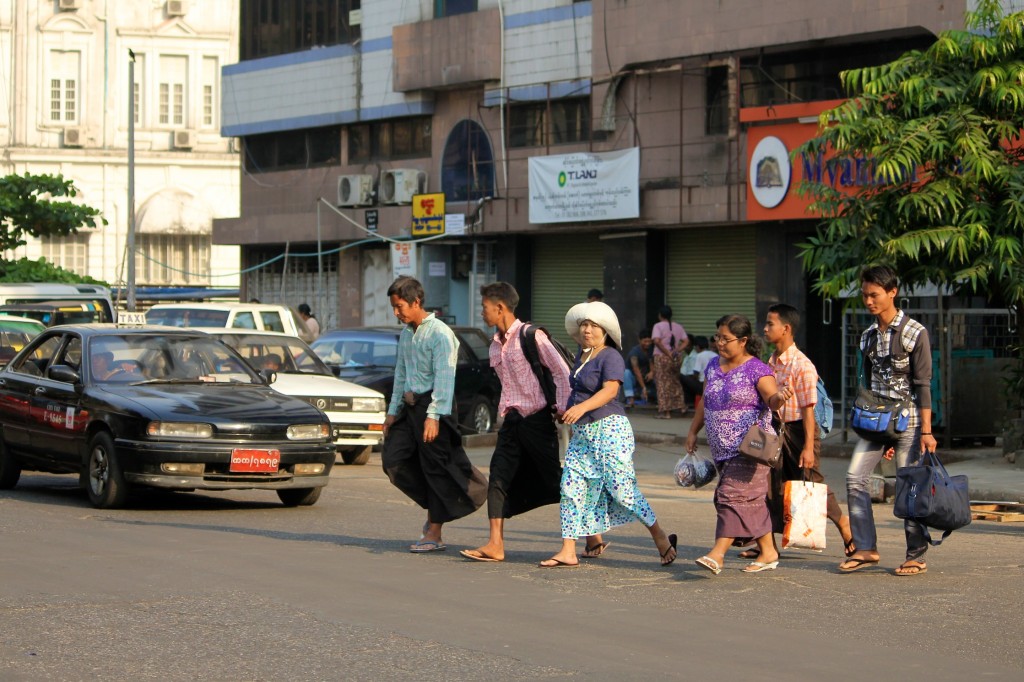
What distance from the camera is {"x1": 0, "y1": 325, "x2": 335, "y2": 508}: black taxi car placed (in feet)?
39.1

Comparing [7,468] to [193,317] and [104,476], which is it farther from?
[193,317]

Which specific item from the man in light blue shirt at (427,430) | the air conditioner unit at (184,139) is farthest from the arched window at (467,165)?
the air conditioner unit at (184,139)

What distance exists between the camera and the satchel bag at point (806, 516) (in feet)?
30.3

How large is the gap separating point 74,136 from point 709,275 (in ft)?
115

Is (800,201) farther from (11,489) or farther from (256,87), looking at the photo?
(256,87)

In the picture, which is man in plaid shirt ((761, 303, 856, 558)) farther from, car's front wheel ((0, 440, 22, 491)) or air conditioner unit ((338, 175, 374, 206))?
air conditioner unit ((338, 175, 374, 206))

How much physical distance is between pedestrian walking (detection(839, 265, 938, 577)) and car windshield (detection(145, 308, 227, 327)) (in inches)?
537

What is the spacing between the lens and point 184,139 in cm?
5588

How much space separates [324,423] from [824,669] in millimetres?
Answer: 6623

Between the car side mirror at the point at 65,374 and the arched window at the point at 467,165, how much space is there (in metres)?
17.0

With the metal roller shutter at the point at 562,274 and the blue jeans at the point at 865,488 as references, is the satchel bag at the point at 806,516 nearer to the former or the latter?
the blue jeans at the point at 865,488

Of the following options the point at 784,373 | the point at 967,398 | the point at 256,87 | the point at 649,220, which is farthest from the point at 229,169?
the point at 784,373

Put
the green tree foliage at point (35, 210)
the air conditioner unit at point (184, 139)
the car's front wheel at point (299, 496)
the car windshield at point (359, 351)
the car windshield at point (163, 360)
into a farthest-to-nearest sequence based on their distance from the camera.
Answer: the air conditioner unit at point (184, 139) → the green tree foliage at point (35, 210) → the car windshield at point (359, 351) → the car windshield at point (163, 360) → the car's front wheel at point (299, 496)

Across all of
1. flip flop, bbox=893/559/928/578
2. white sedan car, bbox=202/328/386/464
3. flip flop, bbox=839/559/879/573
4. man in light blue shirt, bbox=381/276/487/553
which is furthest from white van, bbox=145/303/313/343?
flip flop, bbox=893/559/928/578
